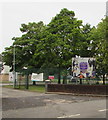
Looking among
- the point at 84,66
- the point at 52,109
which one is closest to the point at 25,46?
the point at 84,66

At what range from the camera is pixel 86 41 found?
25656 millimetres

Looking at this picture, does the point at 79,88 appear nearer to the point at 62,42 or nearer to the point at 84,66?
the point at 84,66

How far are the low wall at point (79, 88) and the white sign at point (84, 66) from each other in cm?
191

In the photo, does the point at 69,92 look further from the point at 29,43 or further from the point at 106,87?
the point at 29,43

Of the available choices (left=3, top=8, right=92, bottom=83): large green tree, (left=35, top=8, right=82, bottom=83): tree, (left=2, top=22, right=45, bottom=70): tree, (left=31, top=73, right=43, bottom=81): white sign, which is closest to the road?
(left=3, top=8, right=92, bottom=83): large green tree

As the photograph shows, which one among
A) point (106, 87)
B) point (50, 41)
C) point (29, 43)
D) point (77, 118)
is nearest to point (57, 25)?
point (50, 41)

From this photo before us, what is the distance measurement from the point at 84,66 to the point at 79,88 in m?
2.82

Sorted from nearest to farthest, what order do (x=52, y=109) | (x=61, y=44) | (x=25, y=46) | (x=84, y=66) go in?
(x=52, y=109), (x=84, y=66), (x=61, y=44), (x=25, y=46)

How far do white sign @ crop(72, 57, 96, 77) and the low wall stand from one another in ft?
6.25

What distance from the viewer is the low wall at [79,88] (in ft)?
61.6

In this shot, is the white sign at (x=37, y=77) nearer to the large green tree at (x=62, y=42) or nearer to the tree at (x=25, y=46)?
the large green tree at (x=62, y=42)

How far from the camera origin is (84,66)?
2116 centimetres

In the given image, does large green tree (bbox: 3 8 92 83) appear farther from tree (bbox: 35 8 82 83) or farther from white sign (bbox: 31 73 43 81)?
white sign (bbox: 31 73 43 81)

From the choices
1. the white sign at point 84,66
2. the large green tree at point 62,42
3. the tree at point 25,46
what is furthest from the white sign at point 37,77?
the white sign at point 84,66
